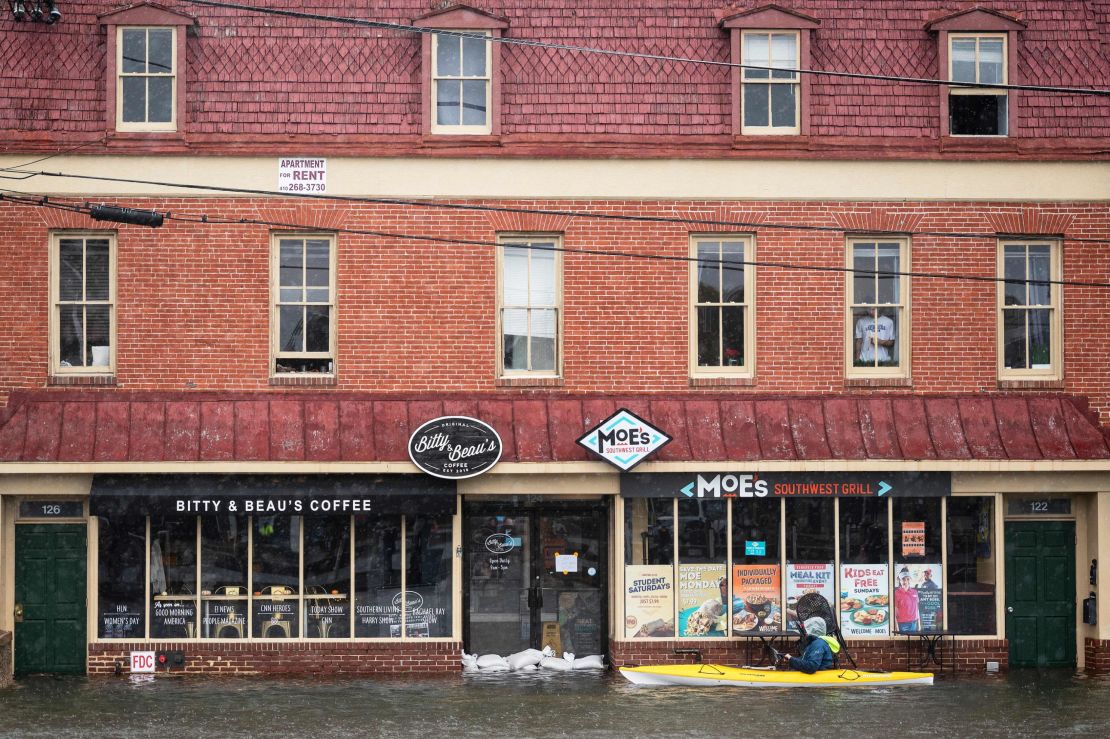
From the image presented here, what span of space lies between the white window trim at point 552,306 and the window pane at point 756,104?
3020mm

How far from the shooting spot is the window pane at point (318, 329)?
21672 mm

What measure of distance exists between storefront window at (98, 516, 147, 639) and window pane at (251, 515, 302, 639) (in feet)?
4.93

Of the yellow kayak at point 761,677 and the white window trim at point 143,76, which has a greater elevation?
the white window trim at point 143,76

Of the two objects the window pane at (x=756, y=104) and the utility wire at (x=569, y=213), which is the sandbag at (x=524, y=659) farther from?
the window pane at (x=756, y=104)

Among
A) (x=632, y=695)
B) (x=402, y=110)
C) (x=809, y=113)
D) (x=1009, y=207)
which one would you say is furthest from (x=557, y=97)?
(x=632, y=695)

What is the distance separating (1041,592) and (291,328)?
10.7 metres

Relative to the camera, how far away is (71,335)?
848 inches

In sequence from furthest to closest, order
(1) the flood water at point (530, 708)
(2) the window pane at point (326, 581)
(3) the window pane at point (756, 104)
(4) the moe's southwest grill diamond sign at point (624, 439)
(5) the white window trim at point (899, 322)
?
(5) the white window trim at point (899, 322), (3) the window pane at point (756, 104), (2) the window pane at point (326, 581), (4) the moe's southwest grill diamond sign at point (624, 439), (1) the flood water at point (530, 708)

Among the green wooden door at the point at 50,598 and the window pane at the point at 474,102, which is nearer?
the green wooden door at the point at 50,598

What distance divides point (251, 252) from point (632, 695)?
7628 millimetres

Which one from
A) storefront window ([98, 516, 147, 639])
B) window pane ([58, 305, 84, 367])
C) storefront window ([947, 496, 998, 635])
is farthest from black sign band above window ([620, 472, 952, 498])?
window pane ([58, 305, 84, 367])

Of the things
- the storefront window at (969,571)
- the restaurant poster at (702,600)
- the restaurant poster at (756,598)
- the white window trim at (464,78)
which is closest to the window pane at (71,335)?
the white window trim at (464,78)

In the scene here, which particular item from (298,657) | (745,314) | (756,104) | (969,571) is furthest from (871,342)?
(298,657)

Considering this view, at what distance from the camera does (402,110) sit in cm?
2156
